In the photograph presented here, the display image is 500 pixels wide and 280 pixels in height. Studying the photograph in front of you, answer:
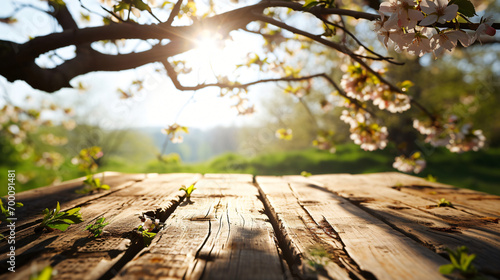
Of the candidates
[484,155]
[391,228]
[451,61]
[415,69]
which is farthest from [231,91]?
[451,61]

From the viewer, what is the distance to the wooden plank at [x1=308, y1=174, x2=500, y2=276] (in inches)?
33.1

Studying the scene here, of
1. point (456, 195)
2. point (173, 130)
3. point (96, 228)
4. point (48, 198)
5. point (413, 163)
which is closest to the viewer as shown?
point (96, 228)

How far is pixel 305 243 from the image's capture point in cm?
86

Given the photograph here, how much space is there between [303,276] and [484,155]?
27.3 feet

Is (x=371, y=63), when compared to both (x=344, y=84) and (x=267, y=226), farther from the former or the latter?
(x=267, y=226)

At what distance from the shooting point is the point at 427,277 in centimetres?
67

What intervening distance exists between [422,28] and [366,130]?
1500 mm

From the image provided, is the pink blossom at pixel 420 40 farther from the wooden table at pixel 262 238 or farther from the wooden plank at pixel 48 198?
the wooden plank at pixel 48 198

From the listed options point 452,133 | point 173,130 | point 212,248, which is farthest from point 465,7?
point 173,130

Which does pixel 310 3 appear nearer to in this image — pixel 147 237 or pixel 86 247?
pixel 147 237

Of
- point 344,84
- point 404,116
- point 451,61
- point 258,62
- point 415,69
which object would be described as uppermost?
point 451,61

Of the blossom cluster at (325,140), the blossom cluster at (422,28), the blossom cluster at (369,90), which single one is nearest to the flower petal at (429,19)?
the blossom cluster at (422,28)

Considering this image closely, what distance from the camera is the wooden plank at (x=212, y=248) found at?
0.67 m

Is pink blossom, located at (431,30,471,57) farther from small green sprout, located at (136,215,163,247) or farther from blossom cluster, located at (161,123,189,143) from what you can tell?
blossom cluster, located at (161,123,189,143)
